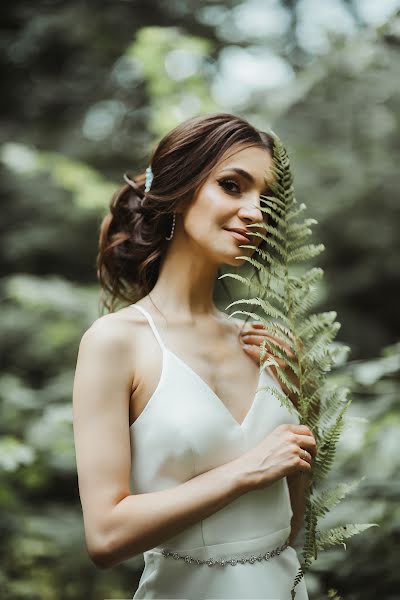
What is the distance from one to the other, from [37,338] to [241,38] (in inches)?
115

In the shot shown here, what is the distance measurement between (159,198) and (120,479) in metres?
0.81

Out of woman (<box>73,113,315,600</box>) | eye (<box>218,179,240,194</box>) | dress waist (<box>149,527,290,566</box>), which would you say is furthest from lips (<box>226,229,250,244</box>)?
dress waist (<box>149,527,290,566</box>)

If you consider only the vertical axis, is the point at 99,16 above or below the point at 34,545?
above

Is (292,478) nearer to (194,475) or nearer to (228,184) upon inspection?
(194,475)

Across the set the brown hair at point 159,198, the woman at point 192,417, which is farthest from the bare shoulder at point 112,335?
the brown hair at point 159,198

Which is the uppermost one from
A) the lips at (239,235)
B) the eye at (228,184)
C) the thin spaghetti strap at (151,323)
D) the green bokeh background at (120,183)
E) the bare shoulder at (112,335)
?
the eye at (228,184)

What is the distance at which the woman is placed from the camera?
5.17 feet

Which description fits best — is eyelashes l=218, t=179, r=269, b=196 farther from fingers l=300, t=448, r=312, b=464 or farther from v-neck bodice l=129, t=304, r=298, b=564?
fingers l=300, t=448, r=312, b=464

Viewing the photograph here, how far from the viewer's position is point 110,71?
540 centimetres

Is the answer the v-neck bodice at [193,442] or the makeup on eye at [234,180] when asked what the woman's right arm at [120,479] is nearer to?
the v-neck bodice at [193,442]

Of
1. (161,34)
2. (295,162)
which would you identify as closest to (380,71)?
(295,162)

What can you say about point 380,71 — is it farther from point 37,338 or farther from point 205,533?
point 205,533

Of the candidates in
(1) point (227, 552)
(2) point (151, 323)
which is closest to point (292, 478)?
(1) point (227, 552)

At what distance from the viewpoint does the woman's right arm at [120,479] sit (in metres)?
1.54
